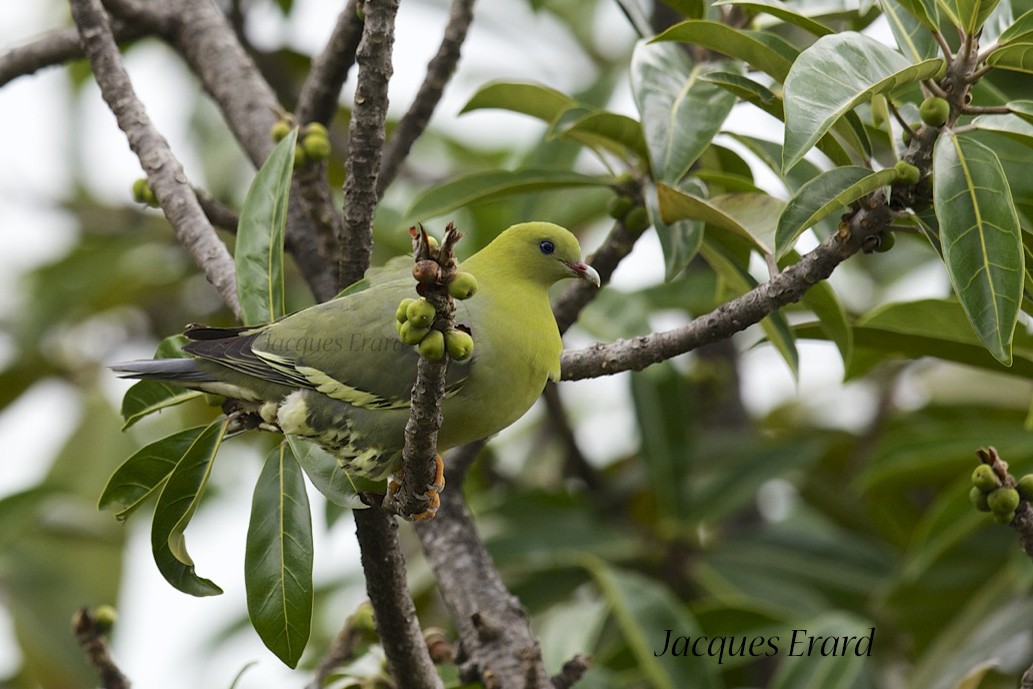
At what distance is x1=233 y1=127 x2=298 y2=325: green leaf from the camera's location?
2.23 m

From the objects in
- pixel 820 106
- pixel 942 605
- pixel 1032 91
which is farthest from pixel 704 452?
pixel 820 106

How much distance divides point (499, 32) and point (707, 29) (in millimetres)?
2836

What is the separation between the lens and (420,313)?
4.78 ft

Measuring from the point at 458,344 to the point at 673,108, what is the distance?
3.50 feet

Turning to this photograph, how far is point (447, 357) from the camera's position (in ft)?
5.04

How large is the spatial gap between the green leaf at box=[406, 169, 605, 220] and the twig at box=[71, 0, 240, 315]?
53 centimetres

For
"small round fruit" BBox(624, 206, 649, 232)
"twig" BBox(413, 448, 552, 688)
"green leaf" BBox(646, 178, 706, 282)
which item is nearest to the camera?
"green leaf" BBox(646, 178, 706, 282)

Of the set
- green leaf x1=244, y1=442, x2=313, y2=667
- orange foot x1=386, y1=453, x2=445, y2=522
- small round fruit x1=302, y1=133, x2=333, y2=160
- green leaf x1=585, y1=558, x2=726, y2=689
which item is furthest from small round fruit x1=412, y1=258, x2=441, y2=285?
green leaf x1=585, y1=558, x2=726, y2=689

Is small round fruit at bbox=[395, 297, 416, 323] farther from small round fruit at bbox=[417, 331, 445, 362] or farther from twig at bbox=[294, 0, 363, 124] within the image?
twig at bbox=[294, 0, 363, 124]

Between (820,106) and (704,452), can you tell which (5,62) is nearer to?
Result: (820,106)

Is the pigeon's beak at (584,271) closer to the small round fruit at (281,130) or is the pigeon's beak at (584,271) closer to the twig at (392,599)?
the twig at (392,599)

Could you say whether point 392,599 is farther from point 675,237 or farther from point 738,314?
point 675,237

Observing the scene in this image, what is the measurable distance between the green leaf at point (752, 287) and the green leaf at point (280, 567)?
38.1 inches

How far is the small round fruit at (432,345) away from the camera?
1.49 metres
